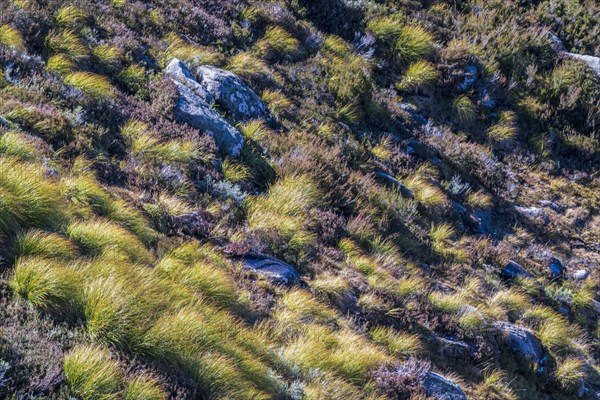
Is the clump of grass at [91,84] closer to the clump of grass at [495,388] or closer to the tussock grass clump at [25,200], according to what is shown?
the tussock grass clump at [25,200]

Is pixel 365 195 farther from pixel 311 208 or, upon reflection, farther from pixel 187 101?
pixel 187 101

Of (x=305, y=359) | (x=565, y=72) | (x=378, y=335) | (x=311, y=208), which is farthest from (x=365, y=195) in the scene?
(x=565, y=72)

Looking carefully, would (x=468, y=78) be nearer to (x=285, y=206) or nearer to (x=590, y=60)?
(x=590, y=60)

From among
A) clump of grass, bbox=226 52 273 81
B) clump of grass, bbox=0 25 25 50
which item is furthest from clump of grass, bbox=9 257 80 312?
Result: clump of grass, bbox=226 52 273 81

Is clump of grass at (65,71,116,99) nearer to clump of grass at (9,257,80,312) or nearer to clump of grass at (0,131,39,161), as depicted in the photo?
clump of grass at (0,131,39,161)

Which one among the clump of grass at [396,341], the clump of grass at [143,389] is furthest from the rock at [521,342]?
the clump of grass at [143,389]

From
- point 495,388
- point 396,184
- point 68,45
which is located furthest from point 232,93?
point 495,388
